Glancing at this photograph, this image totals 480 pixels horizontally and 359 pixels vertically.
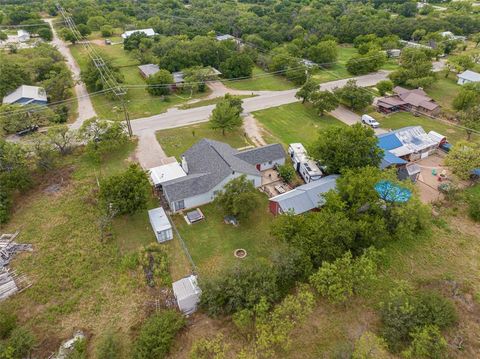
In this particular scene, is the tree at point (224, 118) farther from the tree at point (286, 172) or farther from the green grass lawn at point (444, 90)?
the green grass lawn at point (444, 90)

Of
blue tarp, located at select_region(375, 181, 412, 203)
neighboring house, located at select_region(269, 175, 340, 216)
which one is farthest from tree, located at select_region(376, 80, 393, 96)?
blue tarp, located at select_region(375, 181, 412, 203)

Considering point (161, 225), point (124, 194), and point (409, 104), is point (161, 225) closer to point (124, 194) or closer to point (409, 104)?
point (124, 194)

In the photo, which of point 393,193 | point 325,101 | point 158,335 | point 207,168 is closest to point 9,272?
point 158,335

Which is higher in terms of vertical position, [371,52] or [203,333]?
[371,52]

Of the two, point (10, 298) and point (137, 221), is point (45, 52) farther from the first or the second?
point (10, 298)

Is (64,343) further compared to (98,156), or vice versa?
(98,156)

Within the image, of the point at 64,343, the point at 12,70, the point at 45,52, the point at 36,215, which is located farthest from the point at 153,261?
the point at 45,52

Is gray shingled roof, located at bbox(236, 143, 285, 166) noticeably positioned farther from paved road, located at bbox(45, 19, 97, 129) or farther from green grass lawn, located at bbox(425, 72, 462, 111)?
green grass lawn, located at bbox(425, 72, 462, 111)
